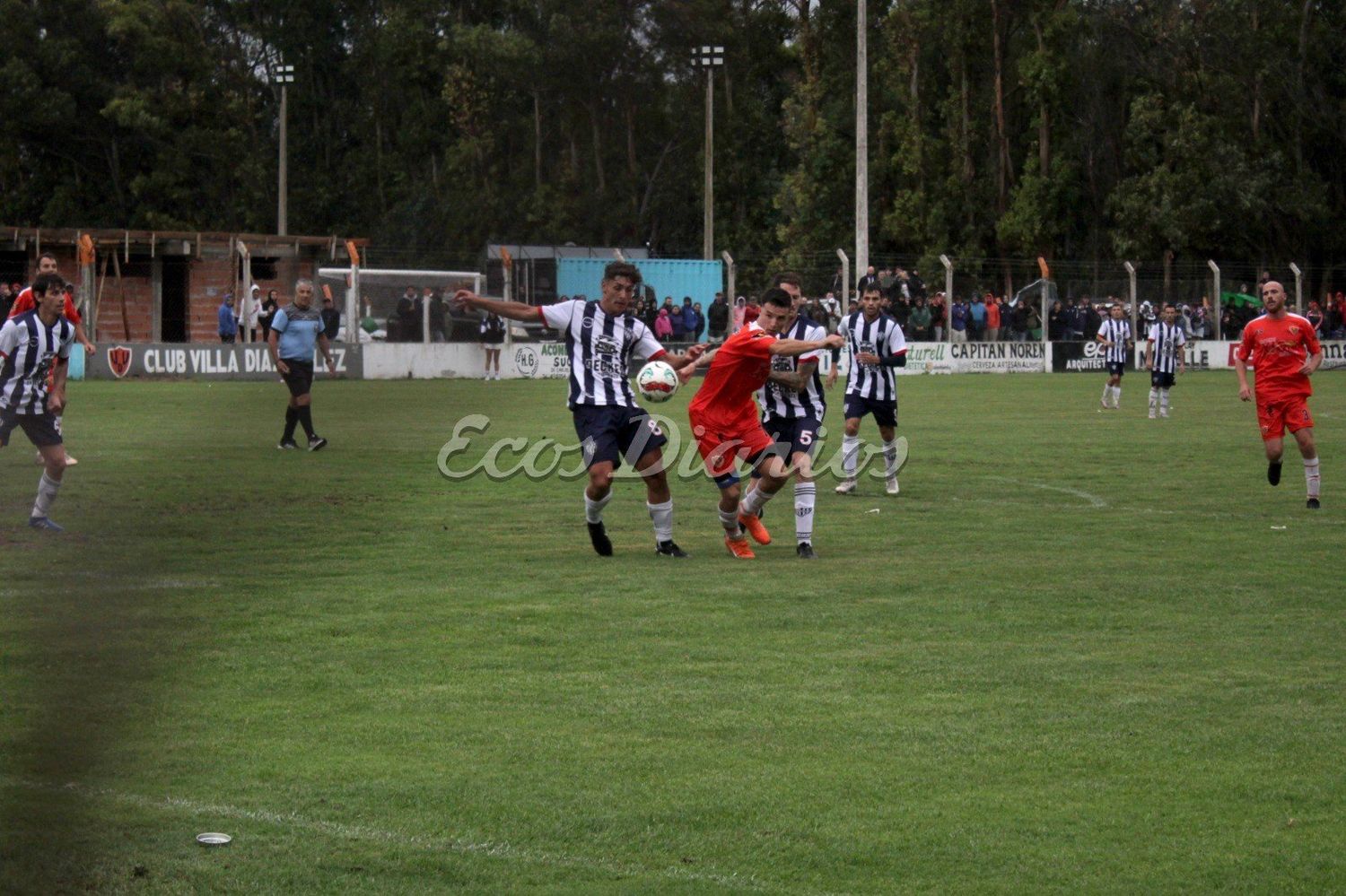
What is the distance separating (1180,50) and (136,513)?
189 ft

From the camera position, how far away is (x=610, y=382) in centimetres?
1162

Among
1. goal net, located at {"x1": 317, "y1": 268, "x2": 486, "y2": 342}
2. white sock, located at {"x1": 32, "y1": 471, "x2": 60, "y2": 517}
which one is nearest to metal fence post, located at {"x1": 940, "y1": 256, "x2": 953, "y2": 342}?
goal net, located at {"x1": 317, "y1": 268, "x2": 486, "y2": 342}

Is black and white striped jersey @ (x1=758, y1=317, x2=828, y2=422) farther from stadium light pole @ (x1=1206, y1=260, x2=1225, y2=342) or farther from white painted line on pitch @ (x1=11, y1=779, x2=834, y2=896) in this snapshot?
stadium light pole @ (x1=1206, y1=260, x2=1225, y2=342)

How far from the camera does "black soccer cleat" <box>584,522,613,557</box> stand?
11906 mm

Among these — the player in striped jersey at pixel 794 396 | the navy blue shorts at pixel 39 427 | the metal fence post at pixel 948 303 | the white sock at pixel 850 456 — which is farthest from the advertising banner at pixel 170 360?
the player in striped jersey at pixel 794 396

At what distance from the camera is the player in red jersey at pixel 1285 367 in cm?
1520

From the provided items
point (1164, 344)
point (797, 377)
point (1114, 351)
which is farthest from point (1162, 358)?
point (797, 377)

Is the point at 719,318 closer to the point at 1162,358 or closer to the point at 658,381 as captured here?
the point at 1162,358

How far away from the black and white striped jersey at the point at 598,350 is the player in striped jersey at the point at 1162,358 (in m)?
17.5

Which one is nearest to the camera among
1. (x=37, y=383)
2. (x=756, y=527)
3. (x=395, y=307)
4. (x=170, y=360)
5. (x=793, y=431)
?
(x=756, y=527)

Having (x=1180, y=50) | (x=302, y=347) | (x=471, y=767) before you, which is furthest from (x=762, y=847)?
(x=1180, y=50)

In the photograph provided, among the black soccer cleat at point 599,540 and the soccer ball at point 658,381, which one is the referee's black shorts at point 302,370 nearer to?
the black soccer cleat at point 599,540

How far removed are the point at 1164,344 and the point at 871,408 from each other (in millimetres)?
13064

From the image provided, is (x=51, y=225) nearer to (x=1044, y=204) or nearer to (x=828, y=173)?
(x=828, y=173)
